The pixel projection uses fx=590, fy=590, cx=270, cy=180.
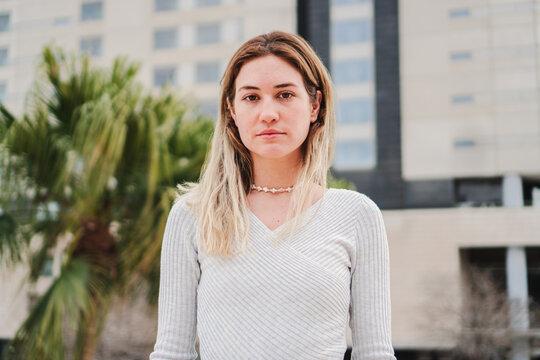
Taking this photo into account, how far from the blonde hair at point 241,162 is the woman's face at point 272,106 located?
0.09 feet

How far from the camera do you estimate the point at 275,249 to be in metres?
1.24

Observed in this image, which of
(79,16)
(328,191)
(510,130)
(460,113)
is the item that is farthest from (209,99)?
(328,191)

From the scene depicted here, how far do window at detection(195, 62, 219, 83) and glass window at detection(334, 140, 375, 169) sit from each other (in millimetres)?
7055

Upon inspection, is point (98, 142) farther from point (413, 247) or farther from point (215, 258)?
point (413, 247)

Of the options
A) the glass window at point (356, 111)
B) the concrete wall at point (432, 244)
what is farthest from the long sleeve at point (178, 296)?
the glass window at point (356, 111)

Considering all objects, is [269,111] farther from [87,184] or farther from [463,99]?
[463,99]

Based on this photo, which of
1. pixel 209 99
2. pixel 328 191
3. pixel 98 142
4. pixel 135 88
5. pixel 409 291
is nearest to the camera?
pixel 328 191

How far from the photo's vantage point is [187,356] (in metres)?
1.25

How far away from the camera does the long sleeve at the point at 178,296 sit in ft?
4.07

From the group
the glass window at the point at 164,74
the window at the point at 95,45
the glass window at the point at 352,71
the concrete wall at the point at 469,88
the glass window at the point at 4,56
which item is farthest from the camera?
the window at the point at 95,45

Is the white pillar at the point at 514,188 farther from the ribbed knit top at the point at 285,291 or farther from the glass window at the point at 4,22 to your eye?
the ribbed knit top at the point at 285,291

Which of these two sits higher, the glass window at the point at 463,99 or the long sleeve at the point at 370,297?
the glass window at the point at 463,99

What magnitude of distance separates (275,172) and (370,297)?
0.35 meters

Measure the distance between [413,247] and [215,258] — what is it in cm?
2512
